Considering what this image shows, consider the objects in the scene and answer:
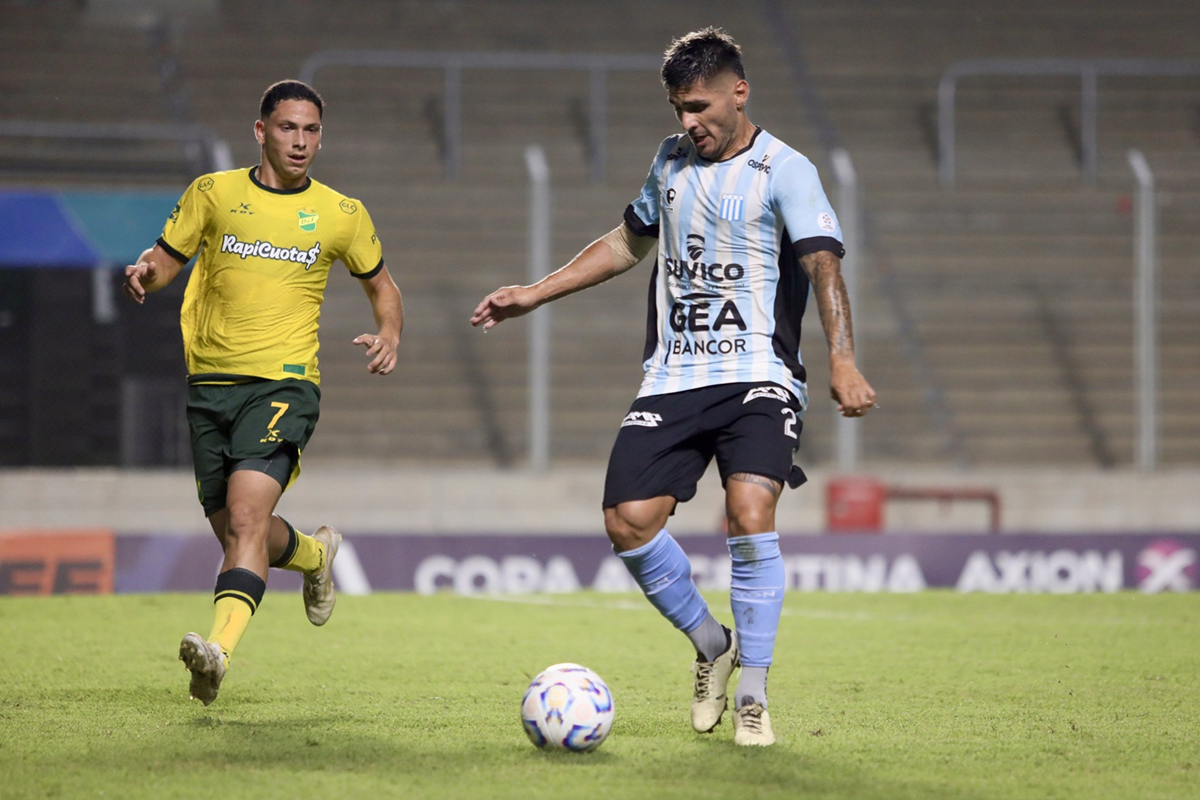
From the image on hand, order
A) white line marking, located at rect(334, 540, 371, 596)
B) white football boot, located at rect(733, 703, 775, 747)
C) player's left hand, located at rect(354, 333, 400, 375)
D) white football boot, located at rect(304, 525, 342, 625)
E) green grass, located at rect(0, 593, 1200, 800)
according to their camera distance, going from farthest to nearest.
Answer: white line marking, located at rect(334, 540, 371, 596)
white football boot, located at rect(304, 525, 342, 625)
player's left hand, located at rect(354, 333, 400, 375)
white football boot, located at rect(733, 703, 775, 747)
green grass, located at rect(0, 593, 1200, 800)

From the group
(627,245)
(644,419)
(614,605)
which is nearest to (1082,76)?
(614,605)

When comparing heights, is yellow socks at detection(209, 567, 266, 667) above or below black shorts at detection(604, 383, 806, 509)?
below

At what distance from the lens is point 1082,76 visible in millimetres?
16000

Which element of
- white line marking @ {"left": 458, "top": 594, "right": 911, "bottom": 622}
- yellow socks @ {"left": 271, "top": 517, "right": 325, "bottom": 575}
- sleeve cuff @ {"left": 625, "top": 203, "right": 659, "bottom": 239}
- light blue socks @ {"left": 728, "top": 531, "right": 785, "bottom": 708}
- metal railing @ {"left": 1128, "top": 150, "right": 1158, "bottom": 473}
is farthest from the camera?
metal railing @ {"left": 1128, "top": 150, "right": 1158, "bottom": 473}

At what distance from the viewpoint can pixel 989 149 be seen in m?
16.6

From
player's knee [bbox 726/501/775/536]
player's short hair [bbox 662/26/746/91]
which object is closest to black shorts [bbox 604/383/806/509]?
player's knee [bbox 726/501/775/536]

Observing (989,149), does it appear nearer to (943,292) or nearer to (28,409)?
(943,292)

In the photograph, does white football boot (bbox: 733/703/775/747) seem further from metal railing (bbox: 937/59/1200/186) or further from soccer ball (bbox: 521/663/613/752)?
metal railing (bbox: 937/59/1200/186)

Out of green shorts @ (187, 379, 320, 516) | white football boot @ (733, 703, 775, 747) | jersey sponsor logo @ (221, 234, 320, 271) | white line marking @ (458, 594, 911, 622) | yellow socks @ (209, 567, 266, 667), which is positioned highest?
jersey sponsor logo @ (221, 234, 320, 271)

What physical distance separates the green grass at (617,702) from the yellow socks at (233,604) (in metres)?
0.25

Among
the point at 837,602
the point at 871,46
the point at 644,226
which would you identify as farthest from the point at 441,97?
the point at 644,226

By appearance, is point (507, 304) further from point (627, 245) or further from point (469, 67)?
point (469, 67)

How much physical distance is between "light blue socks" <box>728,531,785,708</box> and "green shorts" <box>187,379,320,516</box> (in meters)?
1.62

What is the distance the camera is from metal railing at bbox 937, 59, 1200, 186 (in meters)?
15.6
